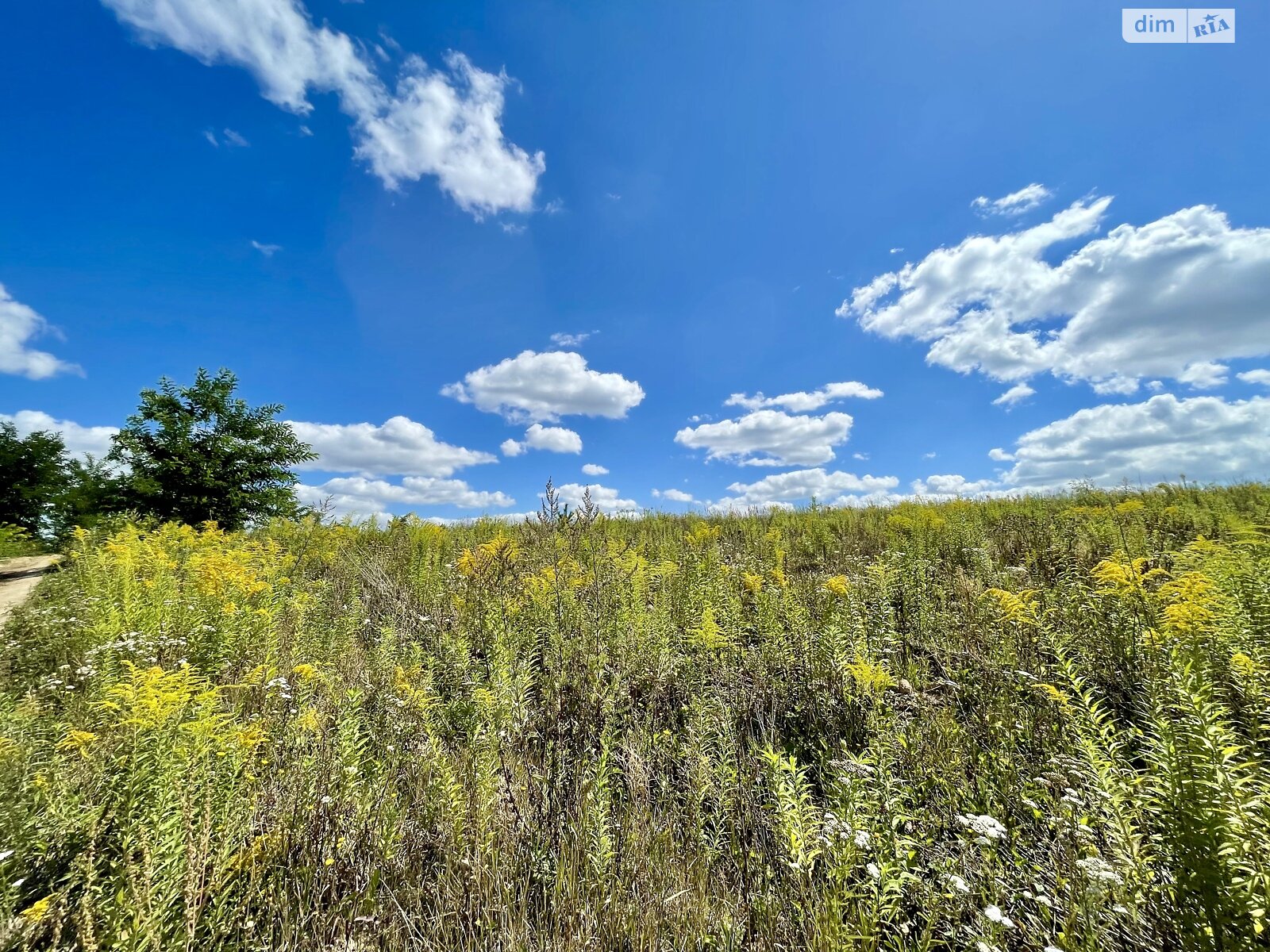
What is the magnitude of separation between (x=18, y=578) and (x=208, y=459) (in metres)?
5.67

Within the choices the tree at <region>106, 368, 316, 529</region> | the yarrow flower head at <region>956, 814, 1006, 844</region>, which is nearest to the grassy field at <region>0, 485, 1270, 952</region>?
the yarrow flower head at <region>956, 814, 1006, 844</region>

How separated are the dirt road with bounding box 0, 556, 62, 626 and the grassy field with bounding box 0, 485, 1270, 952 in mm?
3717

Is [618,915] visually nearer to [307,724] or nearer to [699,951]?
[699,951]

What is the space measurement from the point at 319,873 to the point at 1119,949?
3.24 m

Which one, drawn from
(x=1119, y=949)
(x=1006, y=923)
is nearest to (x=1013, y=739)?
(x=1119, y=949)

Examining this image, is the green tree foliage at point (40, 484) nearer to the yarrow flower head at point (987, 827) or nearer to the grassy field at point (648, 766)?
the grassy field at point (648, 766)

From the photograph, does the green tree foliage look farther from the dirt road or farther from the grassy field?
the grassy field

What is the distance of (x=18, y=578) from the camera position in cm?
1141

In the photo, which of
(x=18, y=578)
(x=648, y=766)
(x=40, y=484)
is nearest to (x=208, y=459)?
(x=18, y=578)

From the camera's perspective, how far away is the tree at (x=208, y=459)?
1543 centimetres

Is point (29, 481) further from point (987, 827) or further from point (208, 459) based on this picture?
point (987, 827)

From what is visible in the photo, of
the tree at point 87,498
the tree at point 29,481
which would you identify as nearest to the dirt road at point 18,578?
the tree at point 87,498

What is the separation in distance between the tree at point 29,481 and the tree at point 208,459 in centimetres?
873

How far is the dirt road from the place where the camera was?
305 inches
